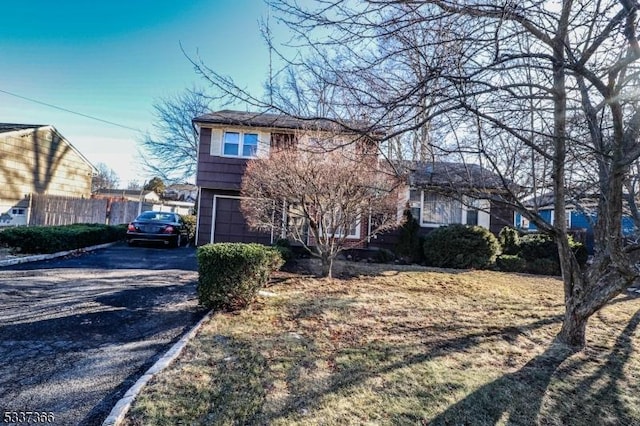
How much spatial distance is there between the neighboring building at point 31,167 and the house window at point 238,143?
1207 cm

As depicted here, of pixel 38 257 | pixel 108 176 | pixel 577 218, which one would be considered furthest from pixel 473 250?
pixel 108 176

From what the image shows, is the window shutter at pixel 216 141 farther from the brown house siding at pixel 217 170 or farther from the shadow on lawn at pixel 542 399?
the shadow on lawn at pixel 542 399

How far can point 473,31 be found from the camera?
311 centimetres

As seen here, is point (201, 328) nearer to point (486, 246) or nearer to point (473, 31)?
point (473, 31)

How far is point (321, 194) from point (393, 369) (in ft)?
15.0

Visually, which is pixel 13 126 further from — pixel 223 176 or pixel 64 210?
pixel 223 176

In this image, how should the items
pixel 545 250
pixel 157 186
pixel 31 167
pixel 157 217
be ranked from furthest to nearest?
1. pixel 157 186
2. pixel 31 167
3. pixel 157 217
4. pixel 545 250

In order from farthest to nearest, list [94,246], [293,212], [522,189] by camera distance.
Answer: [94,246]
[293,212]
[522,189]

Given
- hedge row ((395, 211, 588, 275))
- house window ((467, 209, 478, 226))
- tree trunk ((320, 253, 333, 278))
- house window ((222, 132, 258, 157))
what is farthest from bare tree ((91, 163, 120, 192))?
house window ((467, 209, 478, 226))

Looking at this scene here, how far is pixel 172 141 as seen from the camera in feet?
88.1

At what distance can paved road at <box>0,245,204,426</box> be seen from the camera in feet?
9.06

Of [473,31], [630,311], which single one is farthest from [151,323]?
[630,311]

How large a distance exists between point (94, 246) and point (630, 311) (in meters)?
14.8

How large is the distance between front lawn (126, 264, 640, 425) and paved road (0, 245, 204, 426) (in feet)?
1.54
